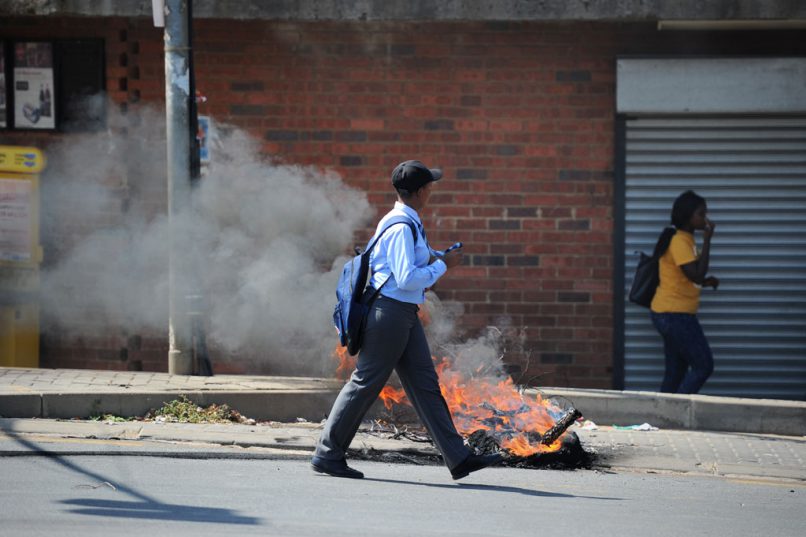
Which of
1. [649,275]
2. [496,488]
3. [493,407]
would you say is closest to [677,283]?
[649,275]

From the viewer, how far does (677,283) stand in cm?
959

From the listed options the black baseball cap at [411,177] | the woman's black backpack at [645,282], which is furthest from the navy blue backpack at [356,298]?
the woman's black backpack at [645,282]

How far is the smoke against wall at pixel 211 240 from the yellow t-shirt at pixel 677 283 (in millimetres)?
2727

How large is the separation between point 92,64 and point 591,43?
458cm

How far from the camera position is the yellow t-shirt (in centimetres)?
948

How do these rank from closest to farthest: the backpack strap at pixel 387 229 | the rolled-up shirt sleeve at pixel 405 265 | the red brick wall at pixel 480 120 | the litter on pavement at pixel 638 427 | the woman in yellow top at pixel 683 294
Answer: the rolled-up shirt sleeve at pixel 405 265 < the backpack strap at pixel 387 229 < the litter on pavement at pixel 638 427 < the woman in yellow top at pixel 683 294 < the red brick wall at pixel 480 120

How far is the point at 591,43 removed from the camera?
10.3m

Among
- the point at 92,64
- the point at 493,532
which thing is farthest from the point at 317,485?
the point at 92,64

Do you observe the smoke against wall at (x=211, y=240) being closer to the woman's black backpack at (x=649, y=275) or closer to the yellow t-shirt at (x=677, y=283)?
the woman's black backpack at (x=649, y=275)

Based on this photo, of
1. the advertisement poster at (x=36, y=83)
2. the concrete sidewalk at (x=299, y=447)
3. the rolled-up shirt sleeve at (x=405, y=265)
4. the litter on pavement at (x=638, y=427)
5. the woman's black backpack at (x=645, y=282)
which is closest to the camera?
the rolled-up shirt sleeve at (x=405, y=265)

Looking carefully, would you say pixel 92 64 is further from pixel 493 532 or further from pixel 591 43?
pixel 493 532

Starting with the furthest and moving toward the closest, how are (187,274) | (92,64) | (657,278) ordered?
(92,64)
(657,278)
(187,274)

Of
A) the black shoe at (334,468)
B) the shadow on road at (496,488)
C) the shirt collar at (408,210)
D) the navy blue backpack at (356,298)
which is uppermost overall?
the shirt collar at (408,210)

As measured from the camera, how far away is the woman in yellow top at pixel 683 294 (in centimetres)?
944
